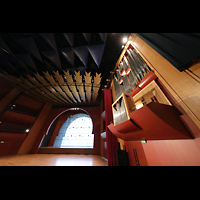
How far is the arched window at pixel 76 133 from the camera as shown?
8016mm

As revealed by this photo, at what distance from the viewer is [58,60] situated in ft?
14.0

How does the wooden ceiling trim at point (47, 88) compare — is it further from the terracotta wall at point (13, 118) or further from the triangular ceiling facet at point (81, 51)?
the triangular ceiling facet at point (81, 51)

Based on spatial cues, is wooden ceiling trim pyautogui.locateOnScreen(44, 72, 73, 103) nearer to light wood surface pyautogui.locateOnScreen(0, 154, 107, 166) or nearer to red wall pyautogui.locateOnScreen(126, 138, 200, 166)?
light wood surface pyautogui.locateOnScreen(0, 154, 107, 166)

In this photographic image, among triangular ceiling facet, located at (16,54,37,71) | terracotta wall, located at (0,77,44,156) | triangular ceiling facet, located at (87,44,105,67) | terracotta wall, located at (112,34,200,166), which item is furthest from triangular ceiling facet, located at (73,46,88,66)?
terracotta wall, located at (0,77,44,156)

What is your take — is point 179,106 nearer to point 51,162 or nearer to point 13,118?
point 51,162

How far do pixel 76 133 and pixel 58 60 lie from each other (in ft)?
24.1

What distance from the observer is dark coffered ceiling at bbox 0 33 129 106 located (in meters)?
3.71

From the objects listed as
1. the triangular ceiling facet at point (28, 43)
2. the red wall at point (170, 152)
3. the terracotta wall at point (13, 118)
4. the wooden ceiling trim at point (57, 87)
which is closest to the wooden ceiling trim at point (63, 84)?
the wooden ceiling trim at point (57, 87)

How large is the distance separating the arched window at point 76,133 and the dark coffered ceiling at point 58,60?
330 centimetres

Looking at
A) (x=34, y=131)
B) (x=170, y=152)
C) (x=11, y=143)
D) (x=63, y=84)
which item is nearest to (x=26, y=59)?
Result: (x=63, y=84)
